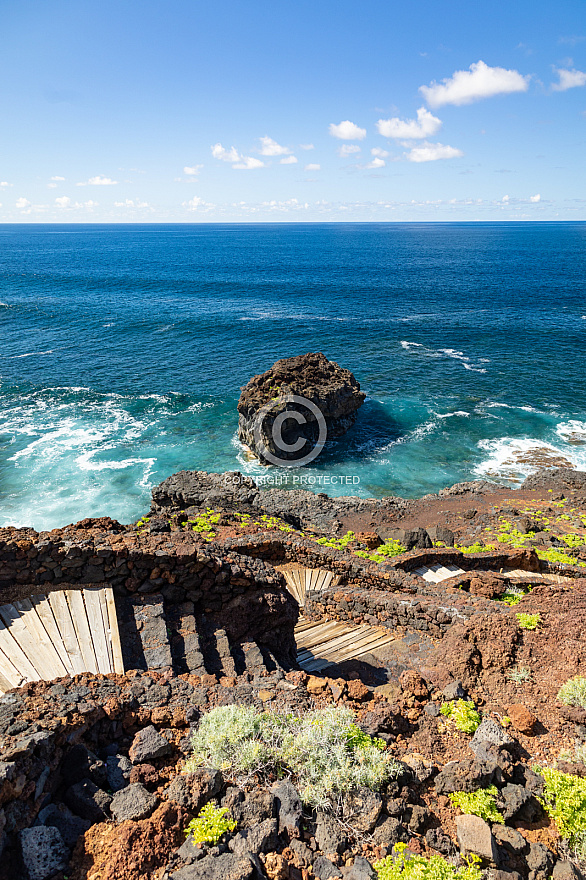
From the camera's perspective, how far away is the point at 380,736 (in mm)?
8359

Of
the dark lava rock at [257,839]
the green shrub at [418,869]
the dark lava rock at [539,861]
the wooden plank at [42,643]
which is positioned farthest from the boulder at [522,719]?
the wooden plank at [42,643]

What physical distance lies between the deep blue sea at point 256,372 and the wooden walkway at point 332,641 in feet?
62.8

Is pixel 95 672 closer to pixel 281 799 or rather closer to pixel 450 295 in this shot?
pixel 281 799

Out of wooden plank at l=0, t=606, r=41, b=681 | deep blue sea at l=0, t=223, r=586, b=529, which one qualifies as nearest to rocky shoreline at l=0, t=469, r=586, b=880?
wooden plank at l=0, t=606, r=41, b=681

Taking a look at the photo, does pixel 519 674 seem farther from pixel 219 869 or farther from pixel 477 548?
pixel 477 548

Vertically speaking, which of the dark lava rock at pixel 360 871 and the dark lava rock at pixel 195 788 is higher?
the dark lava rock at pixel 195 788

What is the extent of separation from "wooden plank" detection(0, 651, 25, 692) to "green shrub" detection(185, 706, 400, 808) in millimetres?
3599

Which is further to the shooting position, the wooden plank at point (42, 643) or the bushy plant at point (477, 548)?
the bushy plant at point (477, 548)

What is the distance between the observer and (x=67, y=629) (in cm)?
988

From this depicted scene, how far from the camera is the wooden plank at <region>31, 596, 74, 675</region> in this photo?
30.4 ft

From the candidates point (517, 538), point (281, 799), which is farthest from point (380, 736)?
point (517, 538)

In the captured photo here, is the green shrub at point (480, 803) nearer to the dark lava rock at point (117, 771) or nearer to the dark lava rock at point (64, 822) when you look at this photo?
the dark lava rock at point (117, 771)

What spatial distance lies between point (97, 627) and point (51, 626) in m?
0.92

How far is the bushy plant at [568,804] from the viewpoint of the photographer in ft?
24.5
